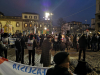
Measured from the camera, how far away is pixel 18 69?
138 inches

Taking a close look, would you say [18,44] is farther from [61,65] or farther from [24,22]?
[24,22]

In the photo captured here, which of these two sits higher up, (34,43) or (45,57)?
(34,43)

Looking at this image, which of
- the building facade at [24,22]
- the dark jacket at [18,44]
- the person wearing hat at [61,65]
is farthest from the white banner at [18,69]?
the building facade at [24,22]

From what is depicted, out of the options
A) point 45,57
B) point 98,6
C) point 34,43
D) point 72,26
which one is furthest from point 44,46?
point 72,26

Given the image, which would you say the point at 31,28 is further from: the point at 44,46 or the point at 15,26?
the point at 44,46

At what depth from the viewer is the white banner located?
3.32 metres

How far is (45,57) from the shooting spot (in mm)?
5207

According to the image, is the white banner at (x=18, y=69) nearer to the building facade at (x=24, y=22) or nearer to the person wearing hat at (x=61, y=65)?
the person wearing hat at (x=61, y=65)

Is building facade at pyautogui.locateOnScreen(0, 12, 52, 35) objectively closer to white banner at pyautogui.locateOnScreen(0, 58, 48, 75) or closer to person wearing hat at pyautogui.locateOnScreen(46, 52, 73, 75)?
white banner at pyautogui.locateOnScreen(0, 58, 48, 75)

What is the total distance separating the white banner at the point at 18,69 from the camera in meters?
3.32

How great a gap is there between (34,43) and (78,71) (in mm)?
4094

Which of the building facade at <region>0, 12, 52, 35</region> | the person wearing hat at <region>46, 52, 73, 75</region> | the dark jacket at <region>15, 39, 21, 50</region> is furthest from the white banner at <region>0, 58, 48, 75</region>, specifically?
the building facade at <region>0, 12, 52, 35</region>

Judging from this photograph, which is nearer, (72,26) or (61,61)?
(61,61)

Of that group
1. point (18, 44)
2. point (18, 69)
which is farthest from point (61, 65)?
point (18, 44)
